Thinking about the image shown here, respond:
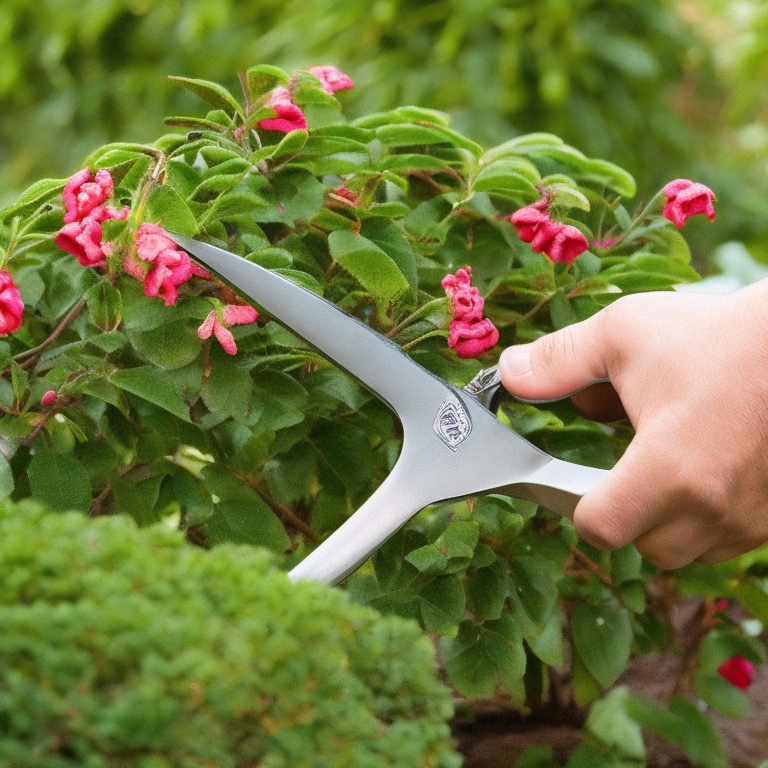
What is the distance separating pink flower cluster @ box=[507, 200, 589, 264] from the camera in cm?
97

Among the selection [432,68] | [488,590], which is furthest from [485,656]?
[432,68]

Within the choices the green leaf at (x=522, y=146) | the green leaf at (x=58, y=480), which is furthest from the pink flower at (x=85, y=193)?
the green leaf at (x=522, y=146)

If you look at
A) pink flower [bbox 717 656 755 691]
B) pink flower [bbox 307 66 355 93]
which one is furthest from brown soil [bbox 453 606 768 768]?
pink flower [bbox 307 66 355 93]

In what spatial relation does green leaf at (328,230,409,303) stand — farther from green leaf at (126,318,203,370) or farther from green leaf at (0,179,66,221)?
green leaf at (0,179,66,221)

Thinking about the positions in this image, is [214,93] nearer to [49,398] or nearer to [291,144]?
[291,144]

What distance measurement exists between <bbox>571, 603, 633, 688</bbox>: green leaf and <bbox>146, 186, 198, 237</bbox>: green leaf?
645 millimetres

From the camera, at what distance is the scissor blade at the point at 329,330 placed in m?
0.85

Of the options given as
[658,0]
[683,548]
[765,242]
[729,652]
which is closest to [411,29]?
[658,0]

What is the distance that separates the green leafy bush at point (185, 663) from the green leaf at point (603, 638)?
1.65 feet

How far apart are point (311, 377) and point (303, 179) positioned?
197 mm

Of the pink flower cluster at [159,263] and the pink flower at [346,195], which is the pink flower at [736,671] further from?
the pink flower cluster at [159,263]

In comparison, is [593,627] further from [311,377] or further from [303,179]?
[303,179]

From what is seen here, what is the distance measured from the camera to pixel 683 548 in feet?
3.02

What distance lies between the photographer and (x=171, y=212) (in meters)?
0.85
